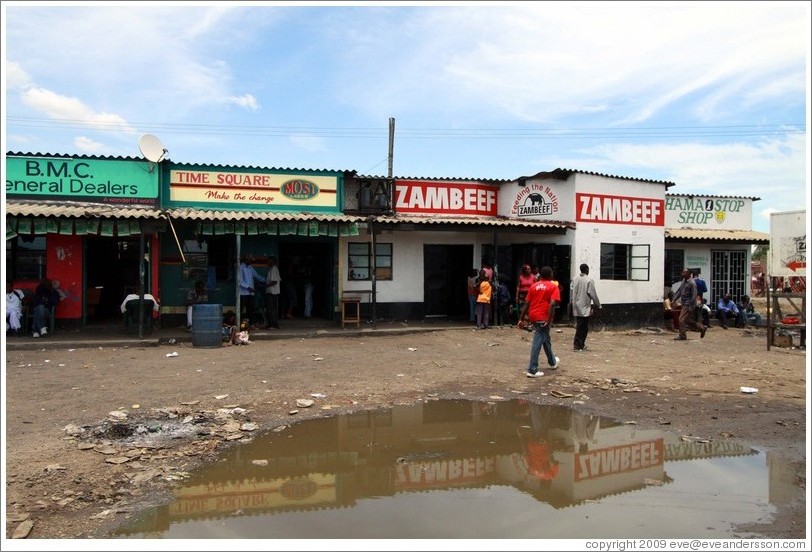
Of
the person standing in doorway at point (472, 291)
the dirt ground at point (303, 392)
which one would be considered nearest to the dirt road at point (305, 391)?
the dirt ground at point (303, 392)

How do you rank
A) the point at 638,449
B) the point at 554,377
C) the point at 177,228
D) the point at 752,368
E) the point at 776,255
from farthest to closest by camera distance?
the point at 177,228, the point at 776,255, the point at 752,368, the point at 554,377, the point at 638,449

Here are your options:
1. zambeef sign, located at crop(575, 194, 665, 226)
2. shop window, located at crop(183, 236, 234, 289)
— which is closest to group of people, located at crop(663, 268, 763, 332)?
zambeef sign, located at crop(575, 194, 665, 226)

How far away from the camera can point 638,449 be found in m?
6.44

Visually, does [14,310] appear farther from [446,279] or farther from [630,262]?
[630,262]

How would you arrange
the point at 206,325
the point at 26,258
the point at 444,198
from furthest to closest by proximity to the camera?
the point at 444,198
the point at 26,258
the point at 206,325

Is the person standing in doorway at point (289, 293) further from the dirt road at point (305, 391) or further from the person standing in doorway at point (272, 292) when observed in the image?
the dirt road at point (305, 391)

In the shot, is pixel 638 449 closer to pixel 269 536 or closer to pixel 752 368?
pixel 269 536

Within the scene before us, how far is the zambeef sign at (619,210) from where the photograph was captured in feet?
54.6

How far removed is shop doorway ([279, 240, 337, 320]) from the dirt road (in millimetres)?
3431

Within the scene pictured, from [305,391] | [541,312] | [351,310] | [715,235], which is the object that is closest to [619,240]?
[715,235]

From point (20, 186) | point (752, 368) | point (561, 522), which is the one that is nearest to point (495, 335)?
point (752, 368)

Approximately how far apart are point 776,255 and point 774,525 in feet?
33.6

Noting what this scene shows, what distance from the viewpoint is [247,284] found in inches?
590

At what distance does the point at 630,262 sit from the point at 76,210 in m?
14.0
